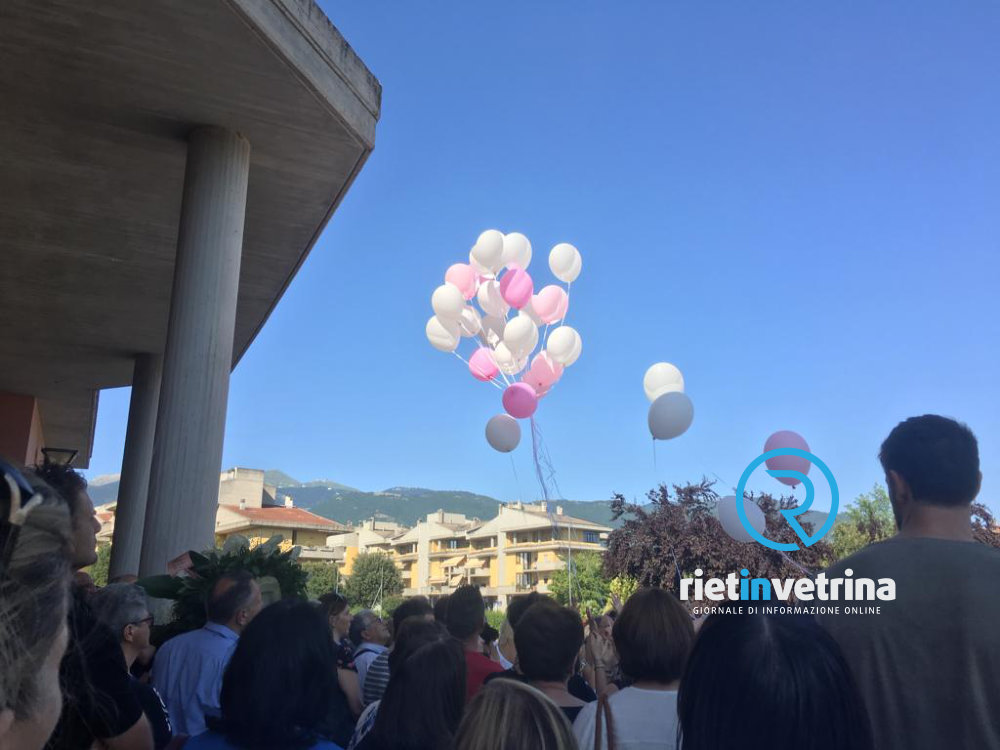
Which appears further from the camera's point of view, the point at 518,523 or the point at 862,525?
the point at 518,523

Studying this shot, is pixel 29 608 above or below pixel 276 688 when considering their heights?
above

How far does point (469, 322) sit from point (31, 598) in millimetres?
9910

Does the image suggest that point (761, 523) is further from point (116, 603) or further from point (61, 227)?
point (61, 227)

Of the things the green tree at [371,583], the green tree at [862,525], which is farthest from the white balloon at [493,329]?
the green tree at [371,583]

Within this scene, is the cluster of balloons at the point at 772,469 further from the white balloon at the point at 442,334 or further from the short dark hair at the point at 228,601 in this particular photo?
the short dark hair at the point at 228,601

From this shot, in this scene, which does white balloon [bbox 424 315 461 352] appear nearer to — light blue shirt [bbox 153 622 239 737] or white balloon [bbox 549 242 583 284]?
white balloon [bbox 549 242 583 284]

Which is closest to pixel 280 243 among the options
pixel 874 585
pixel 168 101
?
pixel 168 101

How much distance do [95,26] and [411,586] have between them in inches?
3332

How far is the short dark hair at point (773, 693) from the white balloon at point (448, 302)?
30.1 feet

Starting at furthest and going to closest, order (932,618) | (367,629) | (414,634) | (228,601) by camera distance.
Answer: (367,629) → (228,601) → (414,634) → (932,618)

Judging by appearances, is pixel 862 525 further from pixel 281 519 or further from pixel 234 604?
pixel 281 519

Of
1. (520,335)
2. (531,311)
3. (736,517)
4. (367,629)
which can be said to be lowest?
(367,629)

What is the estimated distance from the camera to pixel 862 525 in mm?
25484

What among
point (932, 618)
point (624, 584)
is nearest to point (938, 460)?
point (932, 618)
